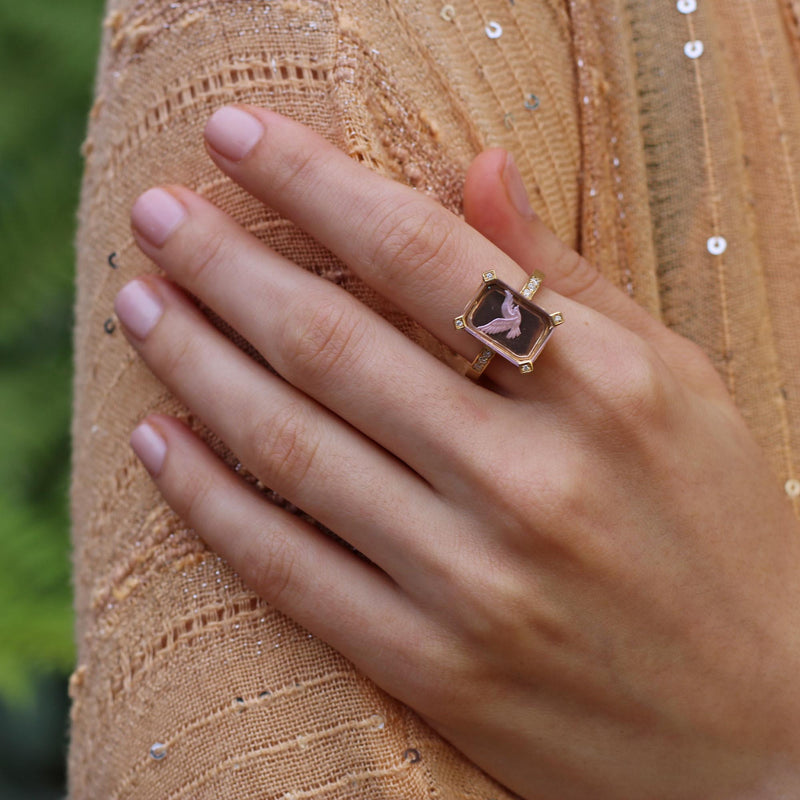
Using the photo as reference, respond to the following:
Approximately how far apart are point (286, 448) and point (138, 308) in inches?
8.3

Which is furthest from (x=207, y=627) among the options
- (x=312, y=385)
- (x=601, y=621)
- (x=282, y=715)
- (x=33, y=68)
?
(x=33, y=68)

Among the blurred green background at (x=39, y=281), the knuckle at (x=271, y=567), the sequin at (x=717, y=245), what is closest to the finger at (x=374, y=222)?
the knuckle at (x=271, y=567)

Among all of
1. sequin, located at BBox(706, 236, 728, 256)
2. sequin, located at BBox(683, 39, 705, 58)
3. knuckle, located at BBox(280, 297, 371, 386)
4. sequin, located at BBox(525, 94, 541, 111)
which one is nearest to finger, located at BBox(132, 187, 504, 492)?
knuckle, located at BBox(280, 297, 371, 386)

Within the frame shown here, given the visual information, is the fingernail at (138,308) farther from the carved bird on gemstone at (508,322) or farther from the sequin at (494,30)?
the sequin at (494,30)

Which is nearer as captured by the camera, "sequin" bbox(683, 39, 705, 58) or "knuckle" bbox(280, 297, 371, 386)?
"knuckle" bbox(280, 297, 371, 386)

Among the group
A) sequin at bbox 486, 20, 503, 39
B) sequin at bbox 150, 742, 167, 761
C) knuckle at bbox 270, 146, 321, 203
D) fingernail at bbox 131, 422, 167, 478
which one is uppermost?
sequin at bbox 486, 20, 503, 39

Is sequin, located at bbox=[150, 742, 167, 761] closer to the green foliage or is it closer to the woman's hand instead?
the woman's hand

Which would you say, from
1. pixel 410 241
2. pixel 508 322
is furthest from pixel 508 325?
pixel 410 241

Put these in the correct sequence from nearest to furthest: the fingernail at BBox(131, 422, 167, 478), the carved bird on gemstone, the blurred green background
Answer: the carved bird on gemstone < the fingernail at BBox(131, 422, 167, 478) < the blurred green background

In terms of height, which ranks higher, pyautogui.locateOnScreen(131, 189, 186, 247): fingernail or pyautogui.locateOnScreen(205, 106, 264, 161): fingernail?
pyautogui.locateOnScreen(205, 106, 264, 161): fingernail

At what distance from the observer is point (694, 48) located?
0.94m

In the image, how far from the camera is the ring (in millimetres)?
627

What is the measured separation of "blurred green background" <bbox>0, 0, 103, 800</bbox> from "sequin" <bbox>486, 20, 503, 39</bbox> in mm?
1678

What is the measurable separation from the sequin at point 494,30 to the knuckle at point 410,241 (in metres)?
0.27
